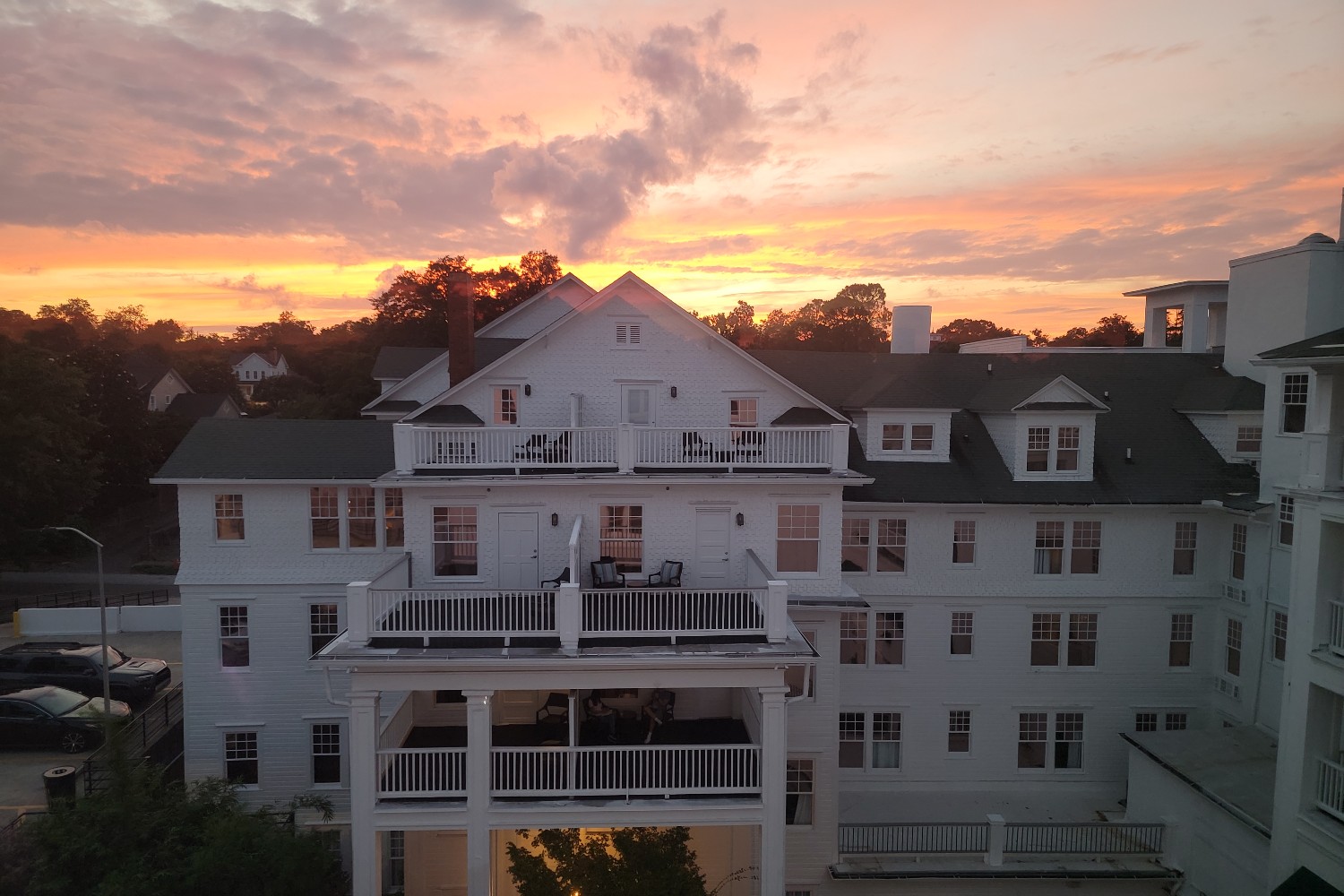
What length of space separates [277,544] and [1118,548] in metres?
22.3

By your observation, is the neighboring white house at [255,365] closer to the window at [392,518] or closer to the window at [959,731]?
the window at [392,518]

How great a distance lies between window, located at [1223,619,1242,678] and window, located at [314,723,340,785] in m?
23.7

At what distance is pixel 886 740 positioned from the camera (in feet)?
67.2

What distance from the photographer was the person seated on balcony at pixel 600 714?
15.5 meters

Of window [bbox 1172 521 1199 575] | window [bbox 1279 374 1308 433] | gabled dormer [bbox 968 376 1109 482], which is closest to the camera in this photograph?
window [bbox 1279 374 1308 433]

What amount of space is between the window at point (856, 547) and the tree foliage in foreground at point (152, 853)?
13717mm

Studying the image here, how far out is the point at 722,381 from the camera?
60.6 feet

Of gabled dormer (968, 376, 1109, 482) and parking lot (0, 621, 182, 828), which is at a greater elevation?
gabled dormer (968, 376, 1109, 482)

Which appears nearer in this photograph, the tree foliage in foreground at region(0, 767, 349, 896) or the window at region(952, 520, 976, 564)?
the tree foliage in foreground at region(0, 767, 349, 896)

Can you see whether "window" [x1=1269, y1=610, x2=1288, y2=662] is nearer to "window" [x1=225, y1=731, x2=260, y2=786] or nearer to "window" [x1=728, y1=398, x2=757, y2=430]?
"window" [x1=728, y1=398, x2=757, y2=430]

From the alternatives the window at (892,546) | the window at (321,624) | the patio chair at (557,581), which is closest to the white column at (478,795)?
the patio chair at (557,581)

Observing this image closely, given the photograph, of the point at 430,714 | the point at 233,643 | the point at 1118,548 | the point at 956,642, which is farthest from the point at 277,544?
the point at 1118,548

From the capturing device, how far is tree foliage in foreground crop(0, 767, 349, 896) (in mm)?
13547

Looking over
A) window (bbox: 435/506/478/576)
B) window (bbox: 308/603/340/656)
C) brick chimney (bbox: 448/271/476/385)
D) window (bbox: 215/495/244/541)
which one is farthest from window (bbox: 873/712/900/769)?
window (bbox: 215/495/244/541)
